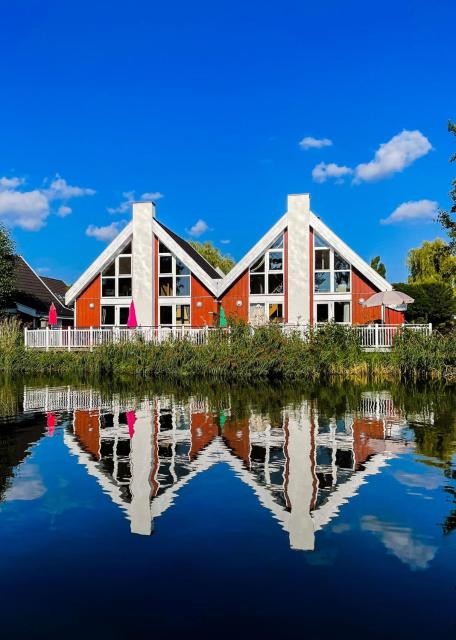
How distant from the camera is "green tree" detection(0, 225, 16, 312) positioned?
31.5 meters

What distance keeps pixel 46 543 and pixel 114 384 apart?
14267 mm

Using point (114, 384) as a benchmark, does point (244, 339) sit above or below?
above

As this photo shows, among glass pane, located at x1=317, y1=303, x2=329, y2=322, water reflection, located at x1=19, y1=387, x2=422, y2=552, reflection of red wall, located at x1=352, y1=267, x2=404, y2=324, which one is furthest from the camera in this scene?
glass pane, located at x1=317, y1=303, x2=329, y2=322

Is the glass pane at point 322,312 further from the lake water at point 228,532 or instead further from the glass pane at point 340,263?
the lake water at point 228,532

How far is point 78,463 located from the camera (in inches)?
297

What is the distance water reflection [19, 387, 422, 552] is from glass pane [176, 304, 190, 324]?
17.7 m

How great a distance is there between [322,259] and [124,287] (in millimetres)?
10878

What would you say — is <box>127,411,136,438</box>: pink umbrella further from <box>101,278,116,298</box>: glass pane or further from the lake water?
<box>101,278,116,298</box>: glass pane

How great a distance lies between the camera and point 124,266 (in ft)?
104

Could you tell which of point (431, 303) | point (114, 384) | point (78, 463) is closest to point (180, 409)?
point (78, 463)

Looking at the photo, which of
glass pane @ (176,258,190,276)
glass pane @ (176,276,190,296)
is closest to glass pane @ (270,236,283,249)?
glass pane @ (176,258,190,276)

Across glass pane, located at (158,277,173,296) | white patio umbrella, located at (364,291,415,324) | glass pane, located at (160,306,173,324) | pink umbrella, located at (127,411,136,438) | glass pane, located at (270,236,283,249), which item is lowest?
pink umbrella, located at (127,411,136,438)

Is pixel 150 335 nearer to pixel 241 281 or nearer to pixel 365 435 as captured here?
pixel 241 281

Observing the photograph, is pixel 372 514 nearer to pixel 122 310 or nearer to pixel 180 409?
pixel 180 409
